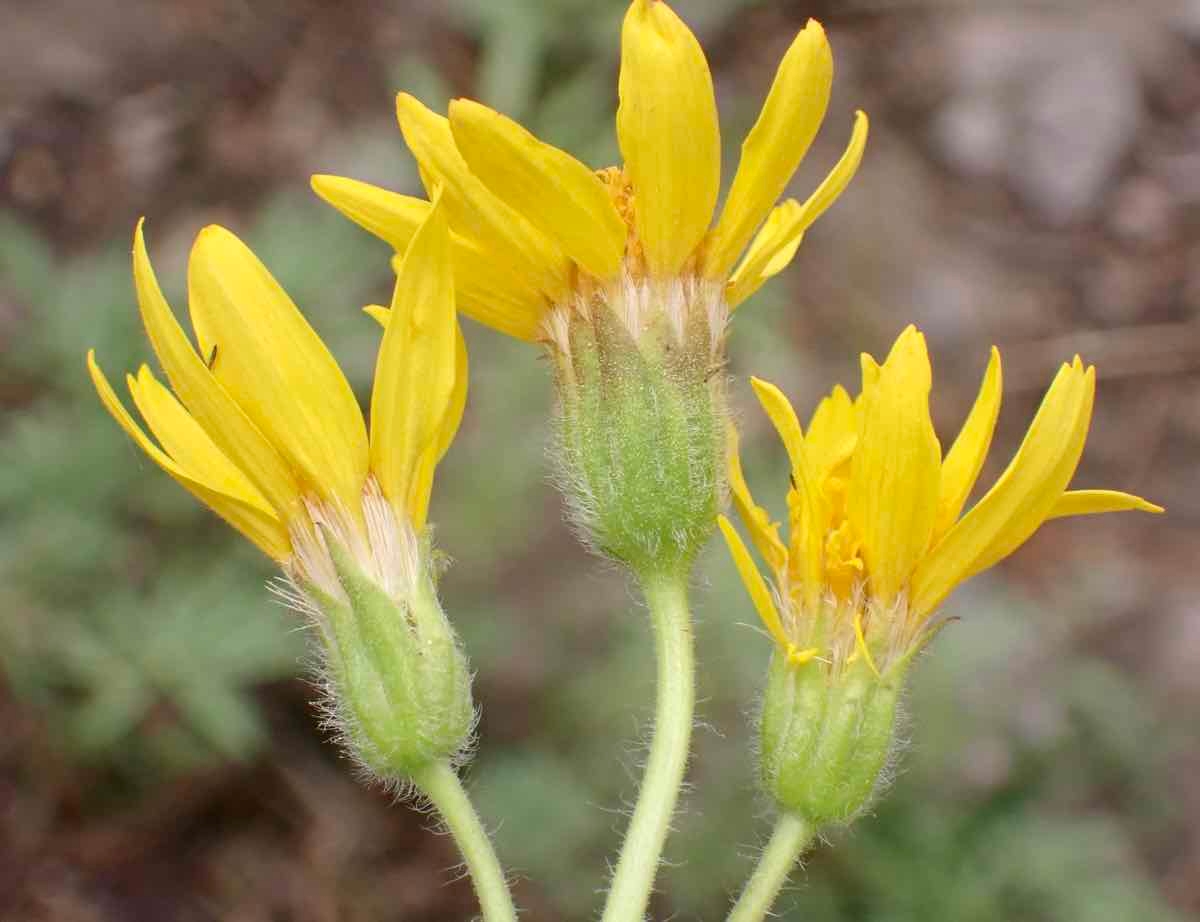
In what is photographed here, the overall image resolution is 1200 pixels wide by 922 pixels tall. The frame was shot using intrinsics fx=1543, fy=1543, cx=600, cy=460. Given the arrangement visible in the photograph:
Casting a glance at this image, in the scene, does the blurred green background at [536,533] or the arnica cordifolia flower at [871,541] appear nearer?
the arnica cordifolia flower at [871,541]

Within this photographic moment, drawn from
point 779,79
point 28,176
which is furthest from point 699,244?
point 28,176

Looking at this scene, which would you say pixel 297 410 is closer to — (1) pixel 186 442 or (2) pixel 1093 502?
(1) pixel 186 442

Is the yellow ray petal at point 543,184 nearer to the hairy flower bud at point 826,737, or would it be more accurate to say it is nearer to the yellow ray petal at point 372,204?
the yellow ray petal at point 372,204

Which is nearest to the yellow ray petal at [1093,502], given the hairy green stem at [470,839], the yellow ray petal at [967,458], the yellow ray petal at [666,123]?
the yellow ray petal at [967,458]

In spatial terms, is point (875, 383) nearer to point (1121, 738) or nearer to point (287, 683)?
point (1121, 738)

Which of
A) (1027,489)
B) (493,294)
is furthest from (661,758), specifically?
(493,294)

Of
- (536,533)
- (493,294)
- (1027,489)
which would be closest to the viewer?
(1027,489)

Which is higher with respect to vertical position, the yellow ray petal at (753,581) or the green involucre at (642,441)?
the green involucre at (642,441)
